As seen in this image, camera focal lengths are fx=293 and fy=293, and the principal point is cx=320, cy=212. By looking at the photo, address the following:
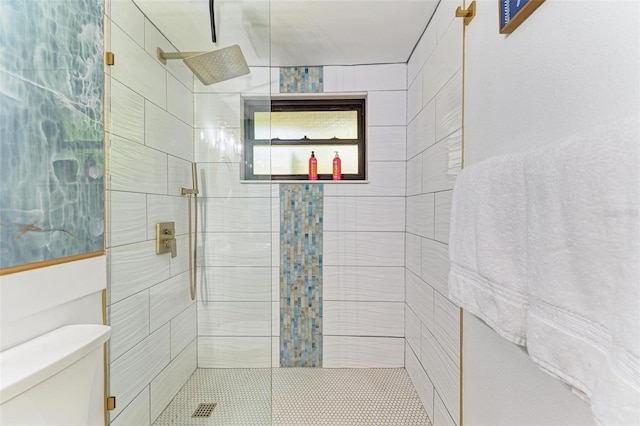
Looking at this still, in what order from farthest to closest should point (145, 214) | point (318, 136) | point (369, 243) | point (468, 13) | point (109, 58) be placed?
point (318, 136)
point (369, 243)
point (145, 214)
point (109, 58)
point (468, 13)

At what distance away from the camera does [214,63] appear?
1456mm

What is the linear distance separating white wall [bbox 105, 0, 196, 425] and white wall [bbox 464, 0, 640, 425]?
4.22ft

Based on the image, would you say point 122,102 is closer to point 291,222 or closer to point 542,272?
point 291,222

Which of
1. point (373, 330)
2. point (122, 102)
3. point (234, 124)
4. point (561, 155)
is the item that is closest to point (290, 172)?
point (234, 124)

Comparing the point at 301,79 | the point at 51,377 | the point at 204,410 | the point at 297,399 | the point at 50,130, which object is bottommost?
the point at 297,399

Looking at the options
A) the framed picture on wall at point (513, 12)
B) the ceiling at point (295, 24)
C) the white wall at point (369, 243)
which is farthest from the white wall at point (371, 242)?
the framed picture on wall at point (513, 12)

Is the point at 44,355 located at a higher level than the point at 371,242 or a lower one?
lower

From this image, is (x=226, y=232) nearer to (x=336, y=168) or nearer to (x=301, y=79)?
(x=336, y=168)

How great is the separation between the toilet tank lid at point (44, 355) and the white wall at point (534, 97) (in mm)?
1285

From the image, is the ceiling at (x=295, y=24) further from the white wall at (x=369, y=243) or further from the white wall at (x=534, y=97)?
the white wall at (x=534, y=97)

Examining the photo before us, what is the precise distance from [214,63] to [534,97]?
1360mm

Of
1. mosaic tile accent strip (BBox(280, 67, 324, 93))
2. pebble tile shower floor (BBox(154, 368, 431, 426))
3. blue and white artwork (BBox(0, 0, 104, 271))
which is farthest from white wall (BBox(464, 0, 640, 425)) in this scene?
blue and white artwork (BBox(0, 0, 104, 271))

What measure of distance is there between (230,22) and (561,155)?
1509 mm

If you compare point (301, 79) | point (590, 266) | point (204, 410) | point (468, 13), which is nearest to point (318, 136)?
point (301, 79)
